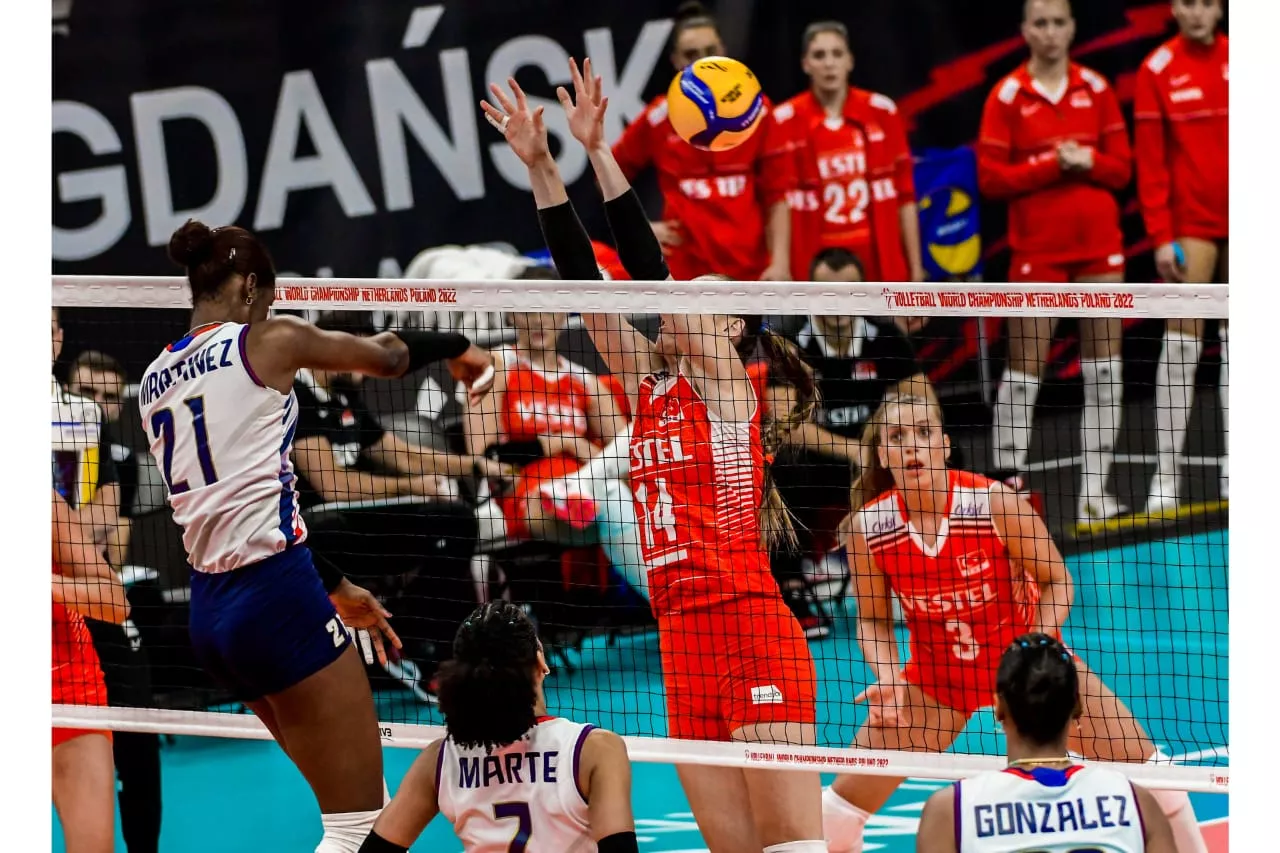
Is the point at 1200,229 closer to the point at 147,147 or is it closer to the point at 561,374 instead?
the point at 561,374

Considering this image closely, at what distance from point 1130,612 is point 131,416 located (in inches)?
234

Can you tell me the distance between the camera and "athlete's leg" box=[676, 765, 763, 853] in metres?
5.03

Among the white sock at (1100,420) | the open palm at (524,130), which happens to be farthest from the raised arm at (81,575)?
the white sock at (1100,420)

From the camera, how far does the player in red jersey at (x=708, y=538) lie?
5047mm

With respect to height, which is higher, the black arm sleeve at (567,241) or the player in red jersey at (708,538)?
the black arm sleeve at (567,241)

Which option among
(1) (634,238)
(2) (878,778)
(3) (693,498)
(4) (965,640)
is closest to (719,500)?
(3) (693,498)

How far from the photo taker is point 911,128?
10.8 meters

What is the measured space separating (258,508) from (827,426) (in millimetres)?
4758

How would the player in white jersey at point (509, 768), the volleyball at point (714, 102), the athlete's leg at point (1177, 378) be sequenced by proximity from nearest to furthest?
the player in white jersey at point (509, 768)
the volleyball at point (714, 102)
the athlete's leg at point (1177, 378)

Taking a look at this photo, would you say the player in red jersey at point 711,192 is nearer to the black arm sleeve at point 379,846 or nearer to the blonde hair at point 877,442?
the blonde hair at point 877,442

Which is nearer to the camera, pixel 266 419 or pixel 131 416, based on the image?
pixel 266 419

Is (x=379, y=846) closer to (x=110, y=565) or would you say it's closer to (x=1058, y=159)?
(x=110, y=565)

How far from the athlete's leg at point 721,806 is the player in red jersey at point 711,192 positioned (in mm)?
5530
